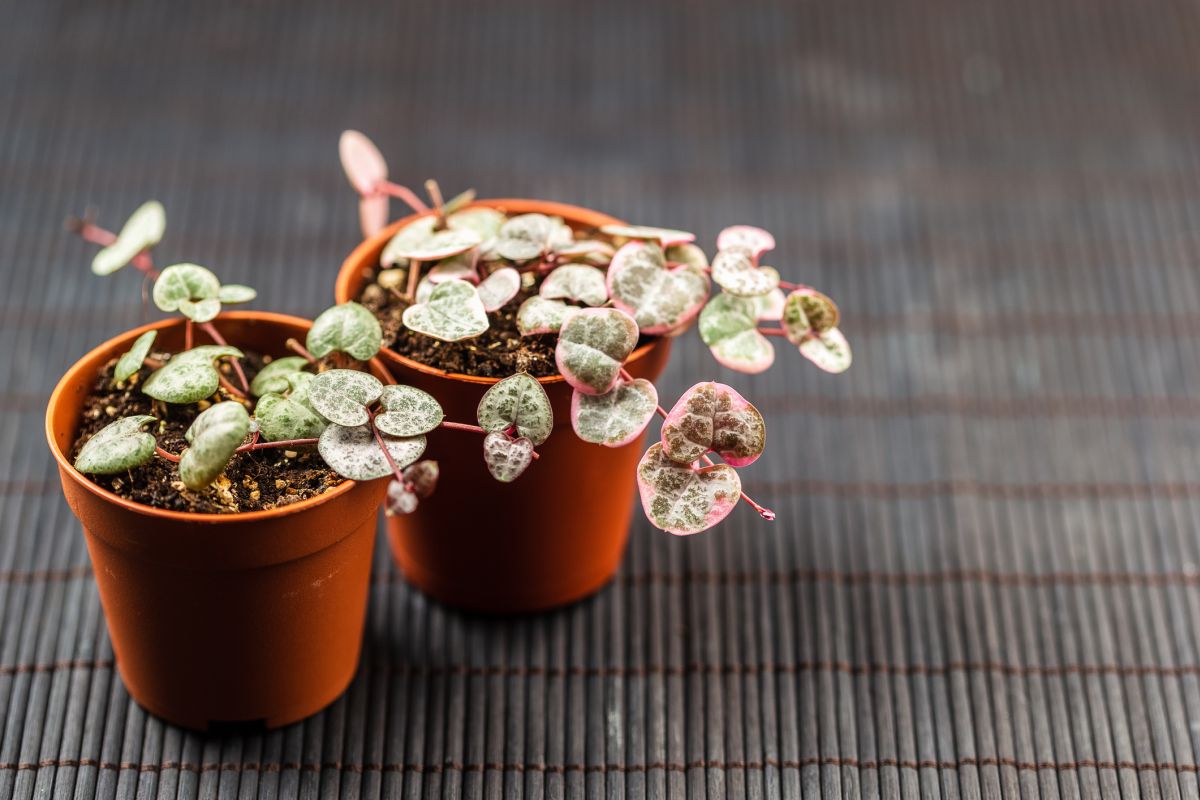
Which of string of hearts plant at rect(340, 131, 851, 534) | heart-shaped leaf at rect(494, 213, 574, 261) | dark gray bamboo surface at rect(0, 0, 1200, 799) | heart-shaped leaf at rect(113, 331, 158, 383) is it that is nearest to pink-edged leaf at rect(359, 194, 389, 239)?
string of hearts plant at rect(340, 131, 851, 534)

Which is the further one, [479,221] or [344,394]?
[479,221]

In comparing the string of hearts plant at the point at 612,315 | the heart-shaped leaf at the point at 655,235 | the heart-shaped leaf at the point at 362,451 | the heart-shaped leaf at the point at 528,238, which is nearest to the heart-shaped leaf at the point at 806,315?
the string of hearts plant at the point at 612,315

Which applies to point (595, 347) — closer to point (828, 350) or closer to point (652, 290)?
point (652, 290)

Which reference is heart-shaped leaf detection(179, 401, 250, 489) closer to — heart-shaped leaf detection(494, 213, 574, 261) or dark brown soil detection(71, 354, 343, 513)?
dark brown soil detection(71, 354, 343, 513)

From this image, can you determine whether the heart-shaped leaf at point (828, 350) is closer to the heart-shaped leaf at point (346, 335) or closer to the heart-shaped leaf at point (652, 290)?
the heart-shaped leaf at point (652, 290)

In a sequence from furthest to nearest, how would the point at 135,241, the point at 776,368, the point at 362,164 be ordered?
1. the point at 776,368
2. the point at 362,164
3. the point at 135,241

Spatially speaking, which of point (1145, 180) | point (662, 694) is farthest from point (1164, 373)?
point (662, 694)

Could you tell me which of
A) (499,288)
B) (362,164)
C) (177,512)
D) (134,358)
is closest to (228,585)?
(177,512)
